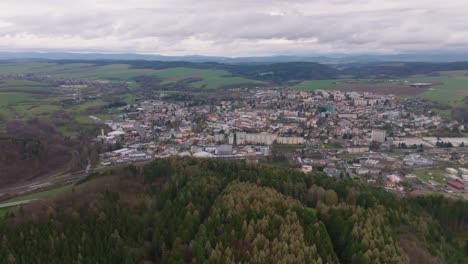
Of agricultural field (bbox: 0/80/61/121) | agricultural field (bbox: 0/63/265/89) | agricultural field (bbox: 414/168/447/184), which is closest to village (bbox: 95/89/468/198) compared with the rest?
agricultural field (bbox: 414/168/447/184)

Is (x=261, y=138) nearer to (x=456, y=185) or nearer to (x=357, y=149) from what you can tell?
(x=357, y=149)

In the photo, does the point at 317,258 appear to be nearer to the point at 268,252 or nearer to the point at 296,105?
the point at 268,252

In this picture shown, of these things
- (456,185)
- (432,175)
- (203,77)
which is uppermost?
(203,77)

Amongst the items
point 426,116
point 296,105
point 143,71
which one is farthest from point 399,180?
point 143,71

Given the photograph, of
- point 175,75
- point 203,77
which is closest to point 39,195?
point 203,77

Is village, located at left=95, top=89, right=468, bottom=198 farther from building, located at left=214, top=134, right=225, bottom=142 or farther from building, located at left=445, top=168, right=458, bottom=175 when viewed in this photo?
building, located at left=214, top=134, right=225, bottom=142

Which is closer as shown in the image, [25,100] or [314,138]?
[314,138]

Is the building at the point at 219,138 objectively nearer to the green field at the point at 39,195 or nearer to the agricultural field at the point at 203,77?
the green field at the point at 39,195
